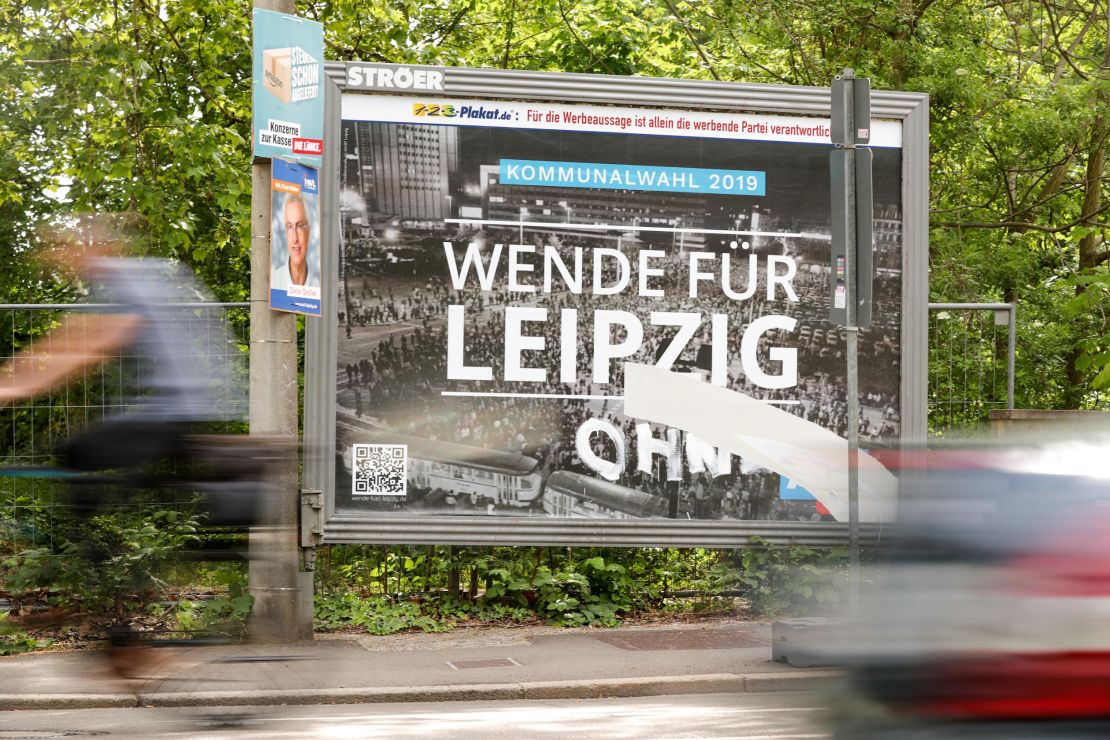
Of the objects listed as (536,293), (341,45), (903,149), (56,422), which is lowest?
(56,422)

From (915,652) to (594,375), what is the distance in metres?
7.11

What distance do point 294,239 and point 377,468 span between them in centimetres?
193

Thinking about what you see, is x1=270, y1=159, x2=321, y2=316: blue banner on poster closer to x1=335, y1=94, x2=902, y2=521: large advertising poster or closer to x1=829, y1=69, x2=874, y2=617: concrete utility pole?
x1=335, y1=94, x2=902, y2=521: large advertising poster

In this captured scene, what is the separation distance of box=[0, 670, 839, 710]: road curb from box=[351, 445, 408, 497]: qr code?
2660 millimetres

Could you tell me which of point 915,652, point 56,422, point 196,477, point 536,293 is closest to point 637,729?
point 196,477

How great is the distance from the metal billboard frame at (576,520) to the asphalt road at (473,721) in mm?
2692

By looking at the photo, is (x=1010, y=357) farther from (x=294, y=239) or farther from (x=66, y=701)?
(x=66, y=701)

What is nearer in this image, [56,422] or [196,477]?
[196,477]

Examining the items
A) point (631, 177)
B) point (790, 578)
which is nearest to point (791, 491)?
point (790, 578)

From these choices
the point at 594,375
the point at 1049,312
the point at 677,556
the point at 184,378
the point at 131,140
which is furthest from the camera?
the point at 1049,312

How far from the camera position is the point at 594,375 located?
1048 centimetres

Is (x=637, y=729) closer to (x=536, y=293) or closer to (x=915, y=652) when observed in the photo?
(x=915, y=652)

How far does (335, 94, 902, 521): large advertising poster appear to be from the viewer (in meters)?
10.2

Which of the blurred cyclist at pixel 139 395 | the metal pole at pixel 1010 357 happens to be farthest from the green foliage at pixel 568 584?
the blurred cyclist at pixel 139 395
